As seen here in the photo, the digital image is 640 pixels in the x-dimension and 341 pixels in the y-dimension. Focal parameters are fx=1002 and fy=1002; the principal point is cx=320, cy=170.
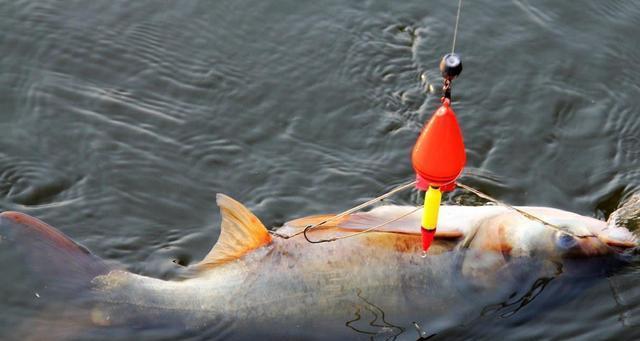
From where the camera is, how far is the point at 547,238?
17.2 feet

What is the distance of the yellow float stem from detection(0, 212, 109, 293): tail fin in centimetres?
170

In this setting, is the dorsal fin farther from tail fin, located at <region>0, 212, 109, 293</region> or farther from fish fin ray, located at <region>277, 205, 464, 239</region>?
tail fin, located at <region>0, 212, 109, 293</region>

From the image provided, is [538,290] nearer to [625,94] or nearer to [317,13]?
[625,94]

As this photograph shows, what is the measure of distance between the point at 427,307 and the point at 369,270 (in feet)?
1.14

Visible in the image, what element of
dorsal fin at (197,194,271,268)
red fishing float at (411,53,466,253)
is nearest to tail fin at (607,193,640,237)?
red fishing float at (411,53,466,253)

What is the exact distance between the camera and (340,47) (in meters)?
6.99

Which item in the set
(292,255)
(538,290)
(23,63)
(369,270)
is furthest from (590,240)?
(23,63)

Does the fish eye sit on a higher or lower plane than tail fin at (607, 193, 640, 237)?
lower

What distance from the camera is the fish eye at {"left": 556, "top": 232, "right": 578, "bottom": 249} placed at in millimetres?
5215

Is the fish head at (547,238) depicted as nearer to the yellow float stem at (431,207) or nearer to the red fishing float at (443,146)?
the yellow float stem at (431,207)

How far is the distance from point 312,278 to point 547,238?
1.25 metres

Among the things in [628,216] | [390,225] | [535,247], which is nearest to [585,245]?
[535,247]

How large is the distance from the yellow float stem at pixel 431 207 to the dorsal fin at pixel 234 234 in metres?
0.89

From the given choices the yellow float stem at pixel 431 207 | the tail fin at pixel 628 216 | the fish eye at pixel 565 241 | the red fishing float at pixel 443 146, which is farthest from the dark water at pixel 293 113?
the red fishing float at pixel 443 146
